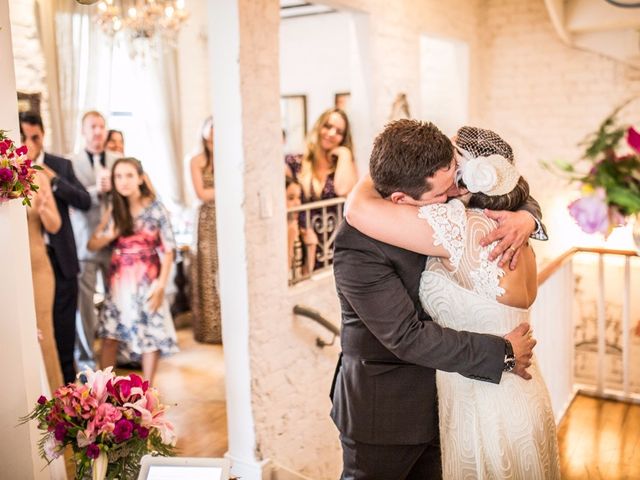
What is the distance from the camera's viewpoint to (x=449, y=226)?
73.9 inches

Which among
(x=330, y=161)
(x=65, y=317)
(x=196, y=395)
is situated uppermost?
(x=330, y=161)

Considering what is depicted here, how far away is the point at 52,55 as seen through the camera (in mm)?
5652

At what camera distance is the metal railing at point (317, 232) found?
4.16 m

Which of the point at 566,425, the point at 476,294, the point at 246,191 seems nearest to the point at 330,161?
the point at 246,191

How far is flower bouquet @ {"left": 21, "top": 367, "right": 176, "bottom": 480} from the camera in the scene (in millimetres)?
1566

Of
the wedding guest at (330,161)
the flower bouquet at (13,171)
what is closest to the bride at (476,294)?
the flower bouquet at (13,171)

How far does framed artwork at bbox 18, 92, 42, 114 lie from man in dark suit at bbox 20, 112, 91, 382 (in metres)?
0.46

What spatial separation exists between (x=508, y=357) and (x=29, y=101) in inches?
150

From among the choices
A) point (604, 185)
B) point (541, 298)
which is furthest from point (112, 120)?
point (604, 185)

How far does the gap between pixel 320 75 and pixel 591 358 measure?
3853 mm

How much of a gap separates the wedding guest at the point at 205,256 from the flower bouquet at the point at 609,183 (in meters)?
4.23

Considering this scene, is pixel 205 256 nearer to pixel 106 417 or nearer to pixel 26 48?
pixel 26 48

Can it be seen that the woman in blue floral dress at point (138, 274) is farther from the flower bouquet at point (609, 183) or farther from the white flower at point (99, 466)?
the flower bouquet at point (609, 183)

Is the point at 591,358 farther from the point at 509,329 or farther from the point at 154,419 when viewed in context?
the point at 154,419
